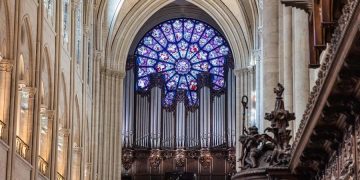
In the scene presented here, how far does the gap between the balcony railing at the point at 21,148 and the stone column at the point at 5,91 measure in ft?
5.63

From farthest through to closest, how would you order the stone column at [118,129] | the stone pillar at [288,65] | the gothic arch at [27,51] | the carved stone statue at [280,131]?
the stone column at [118,129], the gothic arch at [27,51], the stone pillar at [288,65], the carved stone statue at [280,131]

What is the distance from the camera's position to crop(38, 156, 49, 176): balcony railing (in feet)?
97.0

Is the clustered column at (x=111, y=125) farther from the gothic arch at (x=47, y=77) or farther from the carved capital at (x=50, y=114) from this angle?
the gothic arch at (x=47, y=77)

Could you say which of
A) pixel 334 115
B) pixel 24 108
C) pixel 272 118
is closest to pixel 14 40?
pixel 24 108

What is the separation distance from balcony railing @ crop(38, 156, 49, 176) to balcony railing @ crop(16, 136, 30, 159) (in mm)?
2304

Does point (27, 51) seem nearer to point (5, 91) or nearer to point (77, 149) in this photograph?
point (5, 91)

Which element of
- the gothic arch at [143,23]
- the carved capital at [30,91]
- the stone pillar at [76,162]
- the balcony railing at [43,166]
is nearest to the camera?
the carved capital at [30,91]

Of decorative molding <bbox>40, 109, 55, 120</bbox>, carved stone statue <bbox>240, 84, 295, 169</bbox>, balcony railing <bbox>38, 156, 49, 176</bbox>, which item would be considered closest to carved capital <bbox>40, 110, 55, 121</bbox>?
decorative molding <bbox>40, 109, 55, 120</bbox>

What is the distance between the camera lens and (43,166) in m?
30.1

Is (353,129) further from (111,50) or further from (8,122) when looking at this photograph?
(111,50)

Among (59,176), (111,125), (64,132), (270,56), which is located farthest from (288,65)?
(111,125)

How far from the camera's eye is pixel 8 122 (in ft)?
79.9

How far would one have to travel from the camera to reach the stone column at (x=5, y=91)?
24188 millimetres

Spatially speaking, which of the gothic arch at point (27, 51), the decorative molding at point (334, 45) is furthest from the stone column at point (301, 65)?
the gothic arch at point (27, 51)
